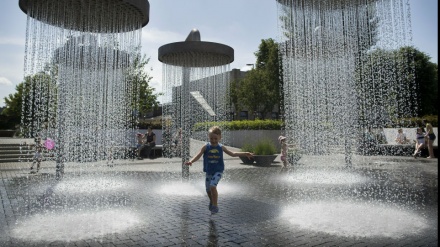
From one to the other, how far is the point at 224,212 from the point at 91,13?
5.50m

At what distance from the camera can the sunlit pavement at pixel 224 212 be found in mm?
4125

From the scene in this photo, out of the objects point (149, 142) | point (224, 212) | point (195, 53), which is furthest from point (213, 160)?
point (149, 142)

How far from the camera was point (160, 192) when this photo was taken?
7.57 meters

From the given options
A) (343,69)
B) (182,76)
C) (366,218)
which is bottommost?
(366,218)

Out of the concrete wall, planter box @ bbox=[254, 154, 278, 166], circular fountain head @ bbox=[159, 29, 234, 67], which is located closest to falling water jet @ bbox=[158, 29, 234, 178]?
circular fountain head @ bbox=[159, 29, 234, 67]

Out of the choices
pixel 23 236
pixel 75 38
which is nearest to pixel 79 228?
pixel 23 236

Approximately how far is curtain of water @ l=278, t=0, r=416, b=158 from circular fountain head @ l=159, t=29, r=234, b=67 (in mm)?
2917

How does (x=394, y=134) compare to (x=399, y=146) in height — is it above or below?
above

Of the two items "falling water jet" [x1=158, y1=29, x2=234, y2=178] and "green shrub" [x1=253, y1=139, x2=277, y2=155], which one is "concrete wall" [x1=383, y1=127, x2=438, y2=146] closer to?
"green shrub" [x1=253, y1=139, x2=277, y2=155]

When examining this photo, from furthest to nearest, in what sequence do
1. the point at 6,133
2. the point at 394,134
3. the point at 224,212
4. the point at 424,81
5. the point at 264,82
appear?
the point at 6,133
the point at 424,81
the point at 264,82
the point at 394,134
the point at 224,212

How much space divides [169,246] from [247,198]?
3.26 metres

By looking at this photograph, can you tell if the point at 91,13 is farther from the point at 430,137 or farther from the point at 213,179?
the point at 430,137

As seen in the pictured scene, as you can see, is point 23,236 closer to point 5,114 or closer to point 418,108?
point 418,108

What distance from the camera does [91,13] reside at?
7.22 metres
